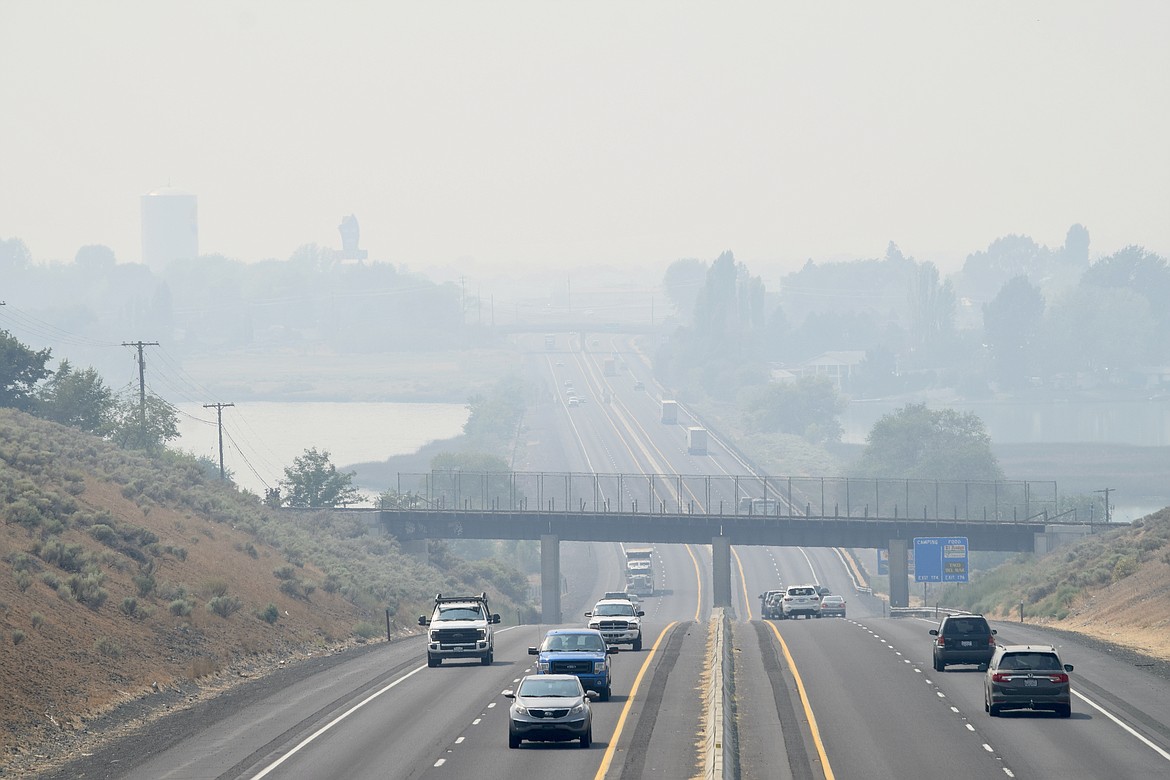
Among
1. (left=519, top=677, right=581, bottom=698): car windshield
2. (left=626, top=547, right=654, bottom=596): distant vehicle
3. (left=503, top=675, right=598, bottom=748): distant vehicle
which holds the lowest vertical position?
(left=626, top=547, right=654, bottom=596): distant vehicle

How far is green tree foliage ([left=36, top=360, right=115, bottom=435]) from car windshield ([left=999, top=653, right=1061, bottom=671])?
338 ft

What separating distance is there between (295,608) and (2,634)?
25.7 meters

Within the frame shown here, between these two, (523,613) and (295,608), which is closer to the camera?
(295,608)

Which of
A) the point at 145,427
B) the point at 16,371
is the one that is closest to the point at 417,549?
the point at 145,427

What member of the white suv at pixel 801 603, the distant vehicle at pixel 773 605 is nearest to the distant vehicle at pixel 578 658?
the white suv at pixel 801 603

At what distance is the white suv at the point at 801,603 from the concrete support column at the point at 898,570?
42159 millimetres

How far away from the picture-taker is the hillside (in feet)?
151

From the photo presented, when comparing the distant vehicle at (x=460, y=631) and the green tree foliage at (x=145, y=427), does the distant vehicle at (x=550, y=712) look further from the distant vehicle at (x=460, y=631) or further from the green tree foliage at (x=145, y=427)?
the green tree foliage at (x=145, y=427)

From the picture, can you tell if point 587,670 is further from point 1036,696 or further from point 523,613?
point 523,613

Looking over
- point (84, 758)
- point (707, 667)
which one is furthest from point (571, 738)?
point (707, 667)

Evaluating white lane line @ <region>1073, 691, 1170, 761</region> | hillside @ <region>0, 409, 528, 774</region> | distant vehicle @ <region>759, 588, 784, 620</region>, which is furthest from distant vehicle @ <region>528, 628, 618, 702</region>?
distant vehicle @ <region>759, 588, 784, 620</region>

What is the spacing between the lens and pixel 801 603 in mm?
94375

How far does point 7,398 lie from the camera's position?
127562 mm

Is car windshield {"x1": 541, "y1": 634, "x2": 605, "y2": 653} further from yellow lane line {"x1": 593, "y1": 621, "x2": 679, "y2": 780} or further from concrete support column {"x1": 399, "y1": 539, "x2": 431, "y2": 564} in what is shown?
concrete support column {"x1": 399, "y1": 539, "x2": 431, "y2": 564}
